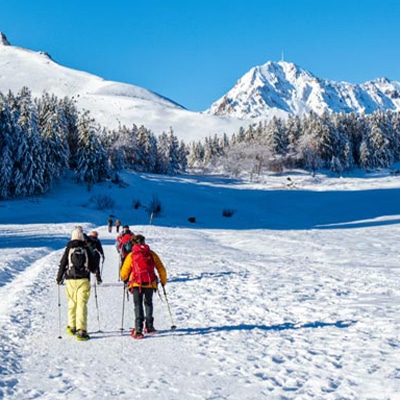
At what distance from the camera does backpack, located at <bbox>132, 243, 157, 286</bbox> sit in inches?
336

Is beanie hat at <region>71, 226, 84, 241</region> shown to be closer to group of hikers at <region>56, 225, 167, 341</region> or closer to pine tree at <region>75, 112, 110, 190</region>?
group of hikers at <region>56, 225, 167, 341</region>

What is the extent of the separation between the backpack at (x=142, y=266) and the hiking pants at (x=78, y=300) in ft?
2.92

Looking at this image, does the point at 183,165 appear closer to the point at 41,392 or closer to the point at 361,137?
the point at 361,137

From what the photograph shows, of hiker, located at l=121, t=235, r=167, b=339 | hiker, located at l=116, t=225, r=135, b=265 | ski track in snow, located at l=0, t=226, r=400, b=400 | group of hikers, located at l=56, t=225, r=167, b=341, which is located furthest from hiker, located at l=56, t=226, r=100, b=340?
hiker, located at l=116, t=225, r=135, b=265

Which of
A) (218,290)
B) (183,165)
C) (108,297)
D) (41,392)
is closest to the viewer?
(41,392)

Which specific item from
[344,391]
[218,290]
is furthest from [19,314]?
[344,391]

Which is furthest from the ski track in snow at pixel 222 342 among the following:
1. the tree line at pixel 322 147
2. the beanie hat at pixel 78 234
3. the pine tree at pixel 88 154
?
the tree line at pixel 322 147

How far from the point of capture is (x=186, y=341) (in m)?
8.17

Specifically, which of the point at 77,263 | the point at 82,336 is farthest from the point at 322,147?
the point at 82,336

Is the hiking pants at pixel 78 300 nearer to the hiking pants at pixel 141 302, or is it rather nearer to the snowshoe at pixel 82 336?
the snowshoe at pixel 82 336

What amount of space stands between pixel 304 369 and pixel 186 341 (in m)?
2.24

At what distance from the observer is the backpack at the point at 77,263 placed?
831cm

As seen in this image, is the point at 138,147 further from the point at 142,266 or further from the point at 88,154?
the point at 142,266

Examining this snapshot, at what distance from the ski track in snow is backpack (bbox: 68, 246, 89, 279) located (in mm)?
917
